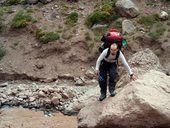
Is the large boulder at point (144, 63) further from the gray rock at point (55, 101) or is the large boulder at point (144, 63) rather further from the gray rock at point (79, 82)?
the gray rock at point (55, 101)

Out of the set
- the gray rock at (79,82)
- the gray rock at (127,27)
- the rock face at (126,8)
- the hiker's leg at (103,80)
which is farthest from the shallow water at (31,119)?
the rock face at (126,8)

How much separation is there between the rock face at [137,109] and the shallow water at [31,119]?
239 cm

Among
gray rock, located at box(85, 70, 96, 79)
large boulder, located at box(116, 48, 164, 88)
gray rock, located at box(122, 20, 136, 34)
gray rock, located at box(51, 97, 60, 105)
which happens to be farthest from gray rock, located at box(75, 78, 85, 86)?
gray rock, located at box(122, 20, 136, 34)

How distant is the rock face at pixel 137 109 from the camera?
11.0 metres

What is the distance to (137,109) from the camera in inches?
434

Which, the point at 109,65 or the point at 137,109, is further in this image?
the point at 109,65

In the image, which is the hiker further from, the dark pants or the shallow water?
the shallow water

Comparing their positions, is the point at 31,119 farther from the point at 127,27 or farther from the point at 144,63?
the point at 127,27

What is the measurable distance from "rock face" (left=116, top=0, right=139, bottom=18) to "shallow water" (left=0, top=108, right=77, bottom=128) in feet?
26.6

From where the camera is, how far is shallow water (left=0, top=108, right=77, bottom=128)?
1415cm

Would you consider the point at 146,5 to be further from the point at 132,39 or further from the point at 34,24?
the point at 34,24

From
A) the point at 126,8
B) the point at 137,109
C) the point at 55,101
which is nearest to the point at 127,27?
the point at 126,8

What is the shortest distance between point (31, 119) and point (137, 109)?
512 cm

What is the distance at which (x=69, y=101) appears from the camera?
17.0m
